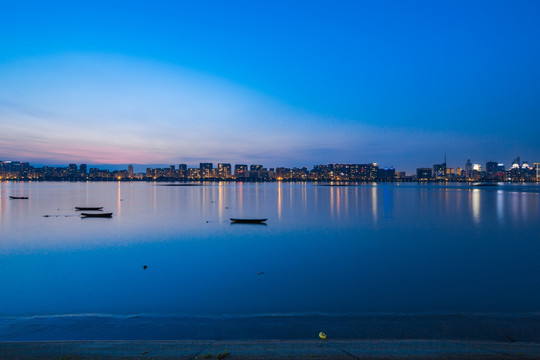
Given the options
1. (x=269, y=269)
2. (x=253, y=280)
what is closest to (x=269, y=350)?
(x=253, y=280)

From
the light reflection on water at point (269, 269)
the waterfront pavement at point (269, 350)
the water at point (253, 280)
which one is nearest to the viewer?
the waterfront pavement at point (269, 350)

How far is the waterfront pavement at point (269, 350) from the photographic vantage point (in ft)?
21.1

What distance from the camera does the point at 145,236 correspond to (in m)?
30.3

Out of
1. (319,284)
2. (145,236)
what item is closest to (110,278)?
(319,284)

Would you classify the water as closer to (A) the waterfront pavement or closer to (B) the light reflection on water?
(B) the light reflection on water

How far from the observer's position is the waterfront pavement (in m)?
6.43

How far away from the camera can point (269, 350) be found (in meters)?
6.68

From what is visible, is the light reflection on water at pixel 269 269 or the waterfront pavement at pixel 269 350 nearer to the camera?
Answer: the waterfront pavement at pixel 269 350

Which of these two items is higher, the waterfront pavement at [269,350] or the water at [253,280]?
the waterfront pavement at [269,350]

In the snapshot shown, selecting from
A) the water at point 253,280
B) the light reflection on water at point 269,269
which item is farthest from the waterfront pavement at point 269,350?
the light reflection on water at point 269,269

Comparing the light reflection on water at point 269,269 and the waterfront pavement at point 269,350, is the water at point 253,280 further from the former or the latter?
the waterfront pavement at point 269,350

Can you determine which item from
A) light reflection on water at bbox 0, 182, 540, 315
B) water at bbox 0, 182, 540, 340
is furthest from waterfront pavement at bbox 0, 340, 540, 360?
light reflection on water at bbox 0, 182, 540, 315

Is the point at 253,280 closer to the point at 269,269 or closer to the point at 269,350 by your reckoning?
the point at 269,269

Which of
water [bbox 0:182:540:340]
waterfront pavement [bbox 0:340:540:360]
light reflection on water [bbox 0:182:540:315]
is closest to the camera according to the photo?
waterfront pavement [bbox 0:340:540:360]
